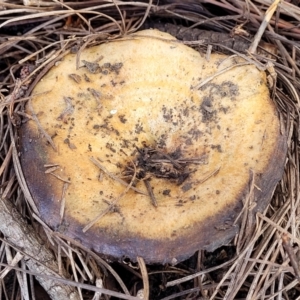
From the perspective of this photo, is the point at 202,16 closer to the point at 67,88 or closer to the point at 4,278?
the point at 67,88

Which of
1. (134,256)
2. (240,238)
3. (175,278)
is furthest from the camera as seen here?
(175,278)

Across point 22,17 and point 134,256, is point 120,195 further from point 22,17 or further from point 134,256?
point 22,17

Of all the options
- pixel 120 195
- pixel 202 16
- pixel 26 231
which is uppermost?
pixel 202 16

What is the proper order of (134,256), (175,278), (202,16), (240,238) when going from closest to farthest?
1. (134,256)
2. (240,238)
3. (175,278)
4. (202,16)

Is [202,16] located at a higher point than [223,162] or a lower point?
higher

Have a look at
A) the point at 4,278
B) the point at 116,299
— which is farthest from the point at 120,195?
the point at 4,278

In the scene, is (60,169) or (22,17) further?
(22,17)

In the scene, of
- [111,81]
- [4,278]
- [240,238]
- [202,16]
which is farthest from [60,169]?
[202,16]
